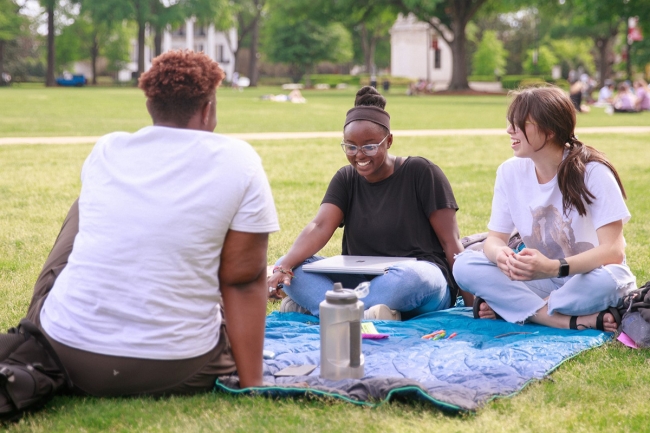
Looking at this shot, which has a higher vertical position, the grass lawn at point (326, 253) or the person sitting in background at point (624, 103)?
the person sitting in background at point (624, 103)

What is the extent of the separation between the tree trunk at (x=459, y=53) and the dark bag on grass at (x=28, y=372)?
52.3m

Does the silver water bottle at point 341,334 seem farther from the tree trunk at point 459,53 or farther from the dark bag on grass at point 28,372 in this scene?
the tree trunk at point 459,53

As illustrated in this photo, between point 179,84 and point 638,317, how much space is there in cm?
254

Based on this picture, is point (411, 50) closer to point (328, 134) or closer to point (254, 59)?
point (254, 59)

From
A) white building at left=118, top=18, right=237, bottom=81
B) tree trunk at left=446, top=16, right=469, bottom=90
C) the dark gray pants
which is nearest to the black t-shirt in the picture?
the dark gray pants

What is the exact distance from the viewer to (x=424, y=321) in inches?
193

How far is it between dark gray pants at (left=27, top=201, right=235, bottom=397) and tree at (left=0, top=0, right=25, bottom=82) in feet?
233

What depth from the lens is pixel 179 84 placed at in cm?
318

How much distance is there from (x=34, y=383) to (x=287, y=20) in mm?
54123

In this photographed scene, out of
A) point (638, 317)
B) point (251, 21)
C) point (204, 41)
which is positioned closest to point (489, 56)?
point (251, 21)

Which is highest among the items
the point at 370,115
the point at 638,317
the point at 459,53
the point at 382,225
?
the point at 459,53

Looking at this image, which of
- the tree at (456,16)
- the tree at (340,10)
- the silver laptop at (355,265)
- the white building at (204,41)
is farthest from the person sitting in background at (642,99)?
the white building at (204,41)

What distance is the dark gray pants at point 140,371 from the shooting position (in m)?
3.28

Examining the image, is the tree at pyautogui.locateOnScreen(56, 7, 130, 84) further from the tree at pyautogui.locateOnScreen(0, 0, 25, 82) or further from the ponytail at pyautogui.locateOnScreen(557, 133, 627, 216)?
the ponytail at pyautogui.locateOnScreen(557, 133, 627, 216)
